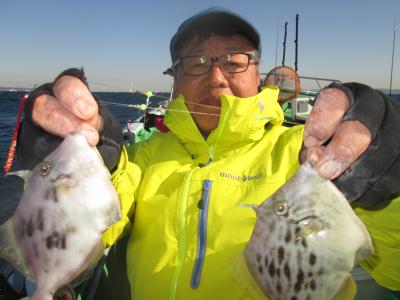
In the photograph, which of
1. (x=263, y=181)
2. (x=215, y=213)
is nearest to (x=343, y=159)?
(x=263, y=181)

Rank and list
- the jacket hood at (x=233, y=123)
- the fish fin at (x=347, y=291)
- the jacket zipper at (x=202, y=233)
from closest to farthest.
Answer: the fish fin at (x=347, y=291) → the jacket zipper at (x=202, y=233) → the jacket hood at (x=233, y=123)

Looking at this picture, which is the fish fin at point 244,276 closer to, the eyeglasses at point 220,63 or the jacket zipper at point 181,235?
the jacket zipper at point 181,235

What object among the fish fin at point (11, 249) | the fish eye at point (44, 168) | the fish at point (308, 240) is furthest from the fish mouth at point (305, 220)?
the fish fin at point (11, 249)

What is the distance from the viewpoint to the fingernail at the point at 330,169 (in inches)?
60.8

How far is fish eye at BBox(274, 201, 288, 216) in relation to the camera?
1.67 metres

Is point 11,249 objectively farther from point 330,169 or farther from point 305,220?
point 330,169

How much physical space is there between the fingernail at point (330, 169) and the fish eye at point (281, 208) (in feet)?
0.78

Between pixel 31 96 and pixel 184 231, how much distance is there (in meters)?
1.23

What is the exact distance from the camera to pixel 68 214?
1.78 meters

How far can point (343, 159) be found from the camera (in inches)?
60.5

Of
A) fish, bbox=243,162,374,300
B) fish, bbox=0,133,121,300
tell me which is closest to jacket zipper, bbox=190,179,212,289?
fish, bbox=243,162,374,300

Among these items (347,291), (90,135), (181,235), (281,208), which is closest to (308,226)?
(281,208)

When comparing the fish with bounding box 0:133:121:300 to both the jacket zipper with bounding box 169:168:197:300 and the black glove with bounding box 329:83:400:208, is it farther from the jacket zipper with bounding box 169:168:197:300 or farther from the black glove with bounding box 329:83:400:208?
the black glove with bounding box 329:83:400:208

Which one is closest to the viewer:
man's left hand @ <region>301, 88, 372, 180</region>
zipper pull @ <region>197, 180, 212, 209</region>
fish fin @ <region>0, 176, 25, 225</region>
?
man's left hand @ <region>301, 88, 372, 180</region>
